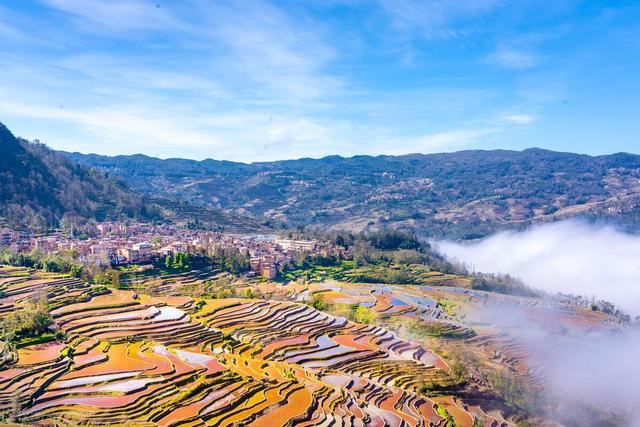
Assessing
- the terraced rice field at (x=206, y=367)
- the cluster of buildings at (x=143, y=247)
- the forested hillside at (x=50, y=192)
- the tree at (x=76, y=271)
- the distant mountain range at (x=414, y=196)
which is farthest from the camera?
the distant mountain range at (x=414, y=196)

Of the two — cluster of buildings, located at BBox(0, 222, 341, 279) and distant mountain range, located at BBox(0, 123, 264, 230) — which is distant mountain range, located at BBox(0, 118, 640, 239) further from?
cluster of buildings, located at BBox(0, 222, 341, 279)

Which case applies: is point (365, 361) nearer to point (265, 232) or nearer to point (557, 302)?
point (557, 302)

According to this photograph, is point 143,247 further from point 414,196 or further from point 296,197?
point 414,196

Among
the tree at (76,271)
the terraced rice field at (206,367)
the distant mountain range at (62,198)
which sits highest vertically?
the distant mountain range at (62,198)

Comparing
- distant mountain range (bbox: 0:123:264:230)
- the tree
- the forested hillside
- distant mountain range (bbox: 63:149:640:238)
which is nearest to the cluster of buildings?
the tree

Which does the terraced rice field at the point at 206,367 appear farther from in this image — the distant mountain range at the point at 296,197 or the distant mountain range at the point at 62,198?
the distant mountain range at the point at 296,197

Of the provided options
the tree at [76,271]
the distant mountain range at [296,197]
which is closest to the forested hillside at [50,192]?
the distant mountain range at [296,197]

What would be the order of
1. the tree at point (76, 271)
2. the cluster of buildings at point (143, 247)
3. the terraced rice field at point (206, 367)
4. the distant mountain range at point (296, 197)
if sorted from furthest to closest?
the distant mountain range at point (296, 197) → the cluster of buildings at point (143, 247) → the tree at point (76, 271) → the terraced rice field at point (206, 367)
